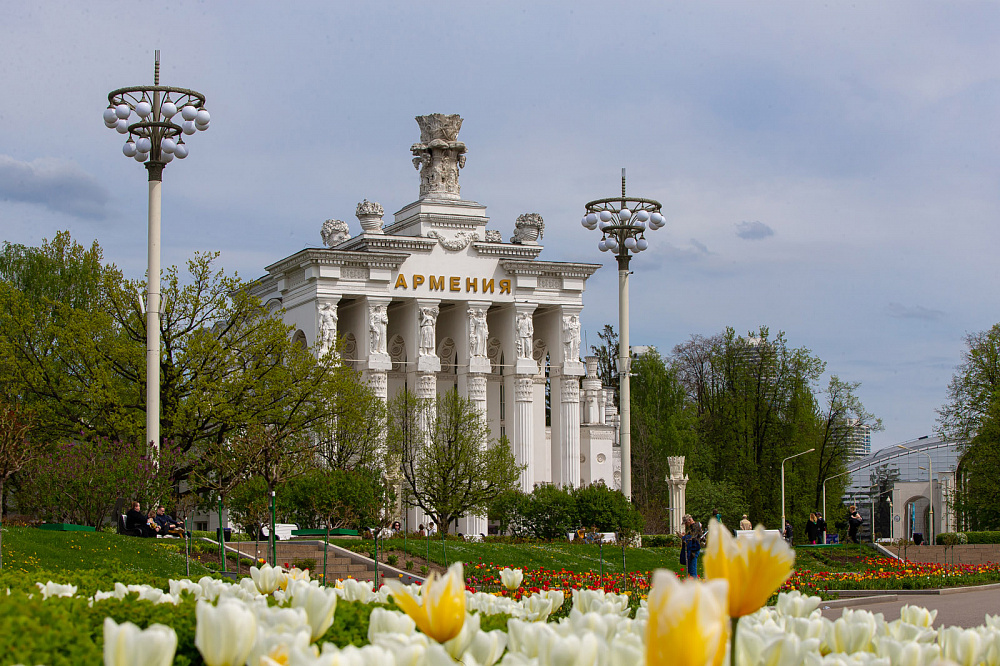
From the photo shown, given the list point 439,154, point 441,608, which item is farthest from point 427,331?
point 441,608

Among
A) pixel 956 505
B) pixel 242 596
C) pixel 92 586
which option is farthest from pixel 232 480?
pixel 956 505

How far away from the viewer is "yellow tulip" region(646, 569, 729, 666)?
9.43 feet

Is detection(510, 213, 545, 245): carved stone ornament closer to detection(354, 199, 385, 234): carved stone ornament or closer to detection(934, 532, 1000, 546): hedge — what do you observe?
detection(354, 199, 385, 234): carved stone ornament

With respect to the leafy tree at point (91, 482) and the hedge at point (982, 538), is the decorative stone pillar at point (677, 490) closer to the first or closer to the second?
the hedge at point (982, 538)

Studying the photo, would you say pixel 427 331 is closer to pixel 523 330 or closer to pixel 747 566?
pixel 523 330

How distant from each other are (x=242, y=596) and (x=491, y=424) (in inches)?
2350

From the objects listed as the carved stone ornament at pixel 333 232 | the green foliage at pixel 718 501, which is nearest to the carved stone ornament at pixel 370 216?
the carved stone ornament at pixel 333 232

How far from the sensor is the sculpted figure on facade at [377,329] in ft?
199

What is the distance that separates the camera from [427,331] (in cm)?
6172

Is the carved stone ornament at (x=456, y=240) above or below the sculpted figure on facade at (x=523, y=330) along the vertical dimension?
above

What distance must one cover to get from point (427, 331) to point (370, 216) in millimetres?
6078

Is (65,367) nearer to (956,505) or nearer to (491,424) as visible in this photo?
(491,424)

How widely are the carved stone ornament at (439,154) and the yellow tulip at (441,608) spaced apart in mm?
60196

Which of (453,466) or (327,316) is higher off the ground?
(327,316)
